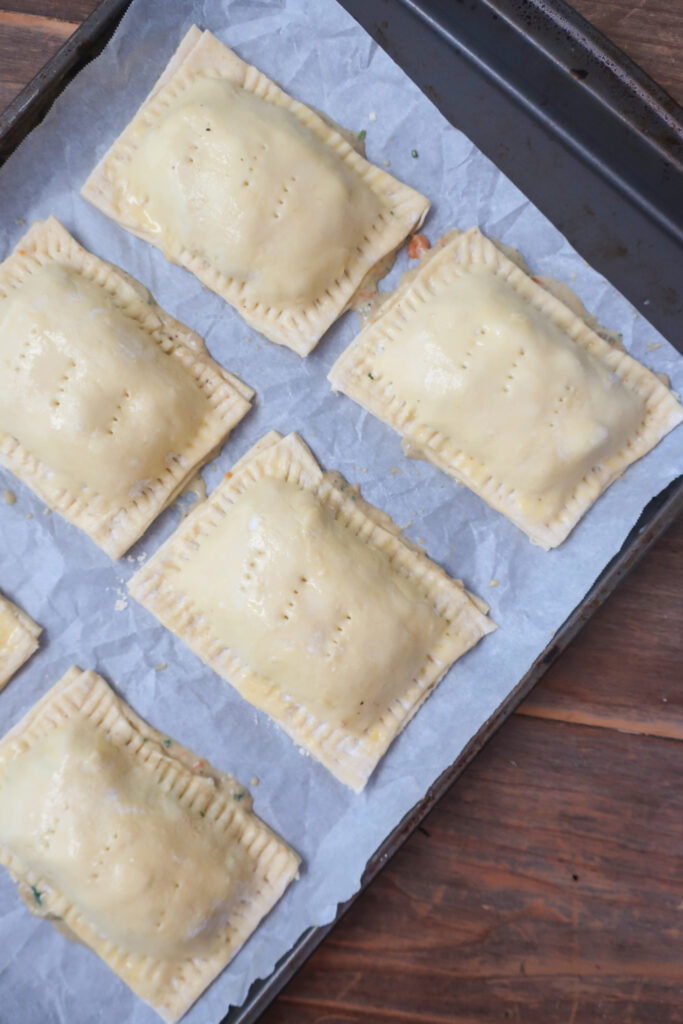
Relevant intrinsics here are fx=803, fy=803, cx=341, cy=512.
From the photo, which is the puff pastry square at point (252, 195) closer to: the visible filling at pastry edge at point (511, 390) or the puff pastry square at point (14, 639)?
the visible filling at pastry edge at point (511, 390)

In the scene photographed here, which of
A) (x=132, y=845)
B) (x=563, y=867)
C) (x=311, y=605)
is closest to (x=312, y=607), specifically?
(x=311, y=605)

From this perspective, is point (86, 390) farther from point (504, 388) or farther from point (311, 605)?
point (504, 388)

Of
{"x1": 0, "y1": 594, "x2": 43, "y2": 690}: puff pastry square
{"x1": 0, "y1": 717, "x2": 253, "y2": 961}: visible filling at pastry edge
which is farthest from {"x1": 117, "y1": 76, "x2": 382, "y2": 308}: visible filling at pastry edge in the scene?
{"x1": 0, "y1": 717, "x2": 253, "y2": 961}: visible filling at pastry edge

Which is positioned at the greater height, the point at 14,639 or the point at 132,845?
the point at 14,639

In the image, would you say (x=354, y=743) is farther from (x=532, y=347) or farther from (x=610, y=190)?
(x=610, y=190)

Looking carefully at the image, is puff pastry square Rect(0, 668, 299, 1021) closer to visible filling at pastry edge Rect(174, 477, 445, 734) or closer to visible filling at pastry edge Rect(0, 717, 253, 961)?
visible filling at pastry edge Rect(0, 717, 253, 961)

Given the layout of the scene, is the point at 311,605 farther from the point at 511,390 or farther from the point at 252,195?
the point at 252,195

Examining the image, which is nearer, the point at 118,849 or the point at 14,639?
the point at 118,849

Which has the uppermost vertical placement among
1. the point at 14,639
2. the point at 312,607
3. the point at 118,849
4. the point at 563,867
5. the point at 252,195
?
the point at 252,195
